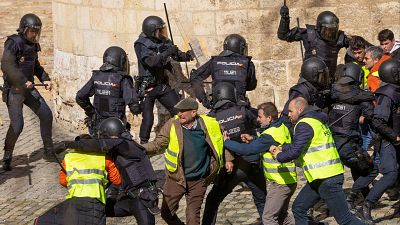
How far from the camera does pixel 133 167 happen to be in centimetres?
957

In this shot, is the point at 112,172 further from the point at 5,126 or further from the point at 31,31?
the point at 5,126

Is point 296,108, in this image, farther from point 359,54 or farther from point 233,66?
point 359,54

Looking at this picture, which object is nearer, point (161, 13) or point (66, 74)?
point (161, 13)

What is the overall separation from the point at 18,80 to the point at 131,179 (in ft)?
13.9

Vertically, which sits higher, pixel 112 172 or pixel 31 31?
pixel 31 31

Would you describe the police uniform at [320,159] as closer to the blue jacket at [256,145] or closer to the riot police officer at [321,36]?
the blue jacket at [256,145]

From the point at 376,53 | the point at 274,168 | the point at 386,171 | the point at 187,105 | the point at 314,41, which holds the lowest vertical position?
the point at 386,171

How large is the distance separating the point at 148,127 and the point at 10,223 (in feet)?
9.13

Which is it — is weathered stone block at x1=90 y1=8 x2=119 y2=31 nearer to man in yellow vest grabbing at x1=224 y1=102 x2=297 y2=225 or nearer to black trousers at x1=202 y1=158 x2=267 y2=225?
black trousers at x1=202 y1=158 x2=267 y2=225

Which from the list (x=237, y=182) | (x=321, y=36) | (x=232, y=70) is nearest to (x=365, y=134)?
(x=321, y=36)

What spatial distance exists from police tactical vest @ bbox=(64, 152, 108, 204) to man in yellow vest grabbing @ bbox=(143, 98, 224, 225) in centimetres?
74

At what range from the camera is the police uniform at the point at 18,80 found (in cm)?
1326

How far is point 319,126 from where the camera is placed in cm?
948

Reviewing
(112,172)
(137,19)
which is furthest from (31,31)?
(112,172)
